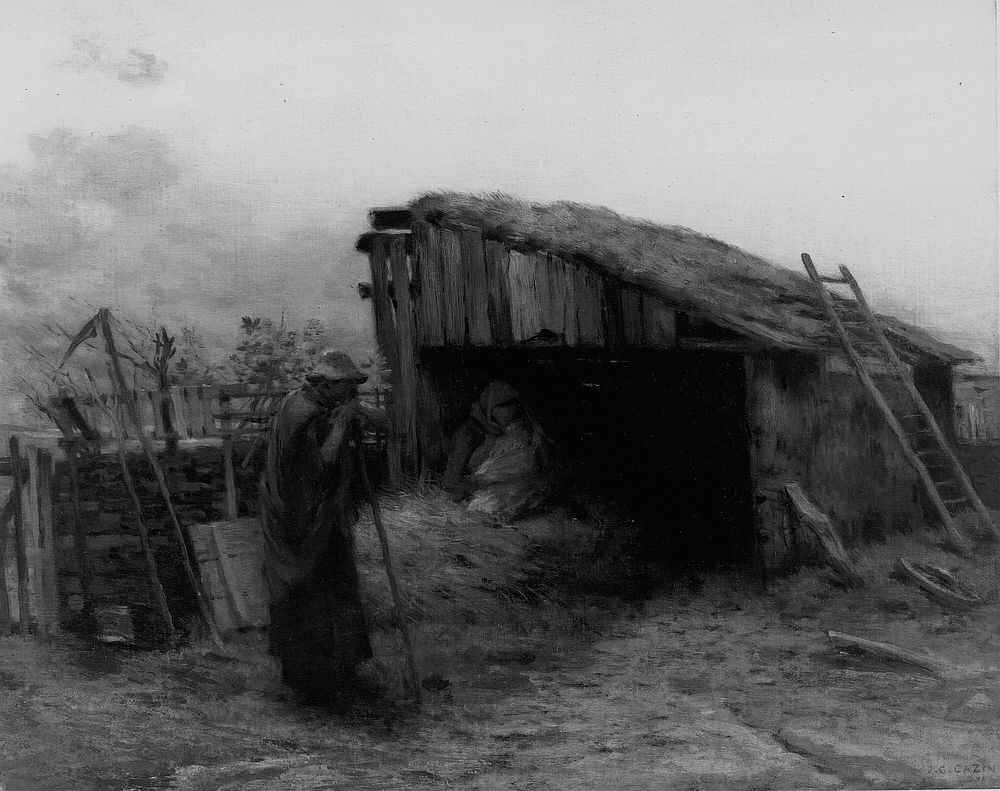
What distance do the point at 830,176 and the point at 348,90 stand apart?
91.6 inches

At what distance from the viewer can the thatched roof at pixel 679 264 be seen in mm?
3961

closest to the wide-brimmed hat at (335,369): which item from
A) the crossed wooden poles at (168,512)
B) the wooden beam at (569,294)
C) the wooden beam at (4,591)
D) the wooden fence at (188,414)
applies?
the wooden fence at (188,414)

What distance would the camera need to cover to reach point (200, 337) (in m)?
3.76

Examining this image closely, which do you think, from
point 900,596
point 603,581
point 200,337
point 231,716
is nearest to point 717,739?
point 603,581

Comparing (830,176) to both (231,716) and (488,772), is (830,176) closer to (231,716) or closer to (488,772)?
(488,772)

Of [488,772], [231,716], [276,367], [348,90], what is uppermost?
[348,90]

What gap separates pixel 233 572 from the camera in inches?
149

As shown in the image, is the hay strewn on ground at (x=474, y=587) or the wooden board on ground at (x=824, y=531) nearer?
the hay strewn on ground at (x=474, y=587)

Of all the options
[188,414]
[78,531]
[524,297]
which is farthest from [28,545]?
[524,297]

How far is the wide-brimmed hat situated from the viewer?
3693 mm

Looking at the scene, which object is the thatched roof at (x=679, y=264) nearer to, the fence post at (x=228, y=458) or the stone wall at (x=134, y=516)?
the fence post at (x=228, y=458)

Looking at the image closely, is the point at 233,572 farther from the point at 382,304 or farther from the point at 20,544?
the point at 382,304

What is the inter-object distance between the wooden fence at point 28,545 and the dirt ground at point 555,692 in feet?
0.41

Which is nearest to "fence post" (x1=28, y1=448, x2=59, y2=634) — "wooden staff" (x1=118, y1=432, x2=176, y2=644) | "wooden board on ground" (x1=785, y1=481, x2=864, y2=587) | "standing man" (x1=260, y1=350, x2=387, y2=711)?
"wooden staff" (x1=118, y1=432, x2=176, y2=644)
